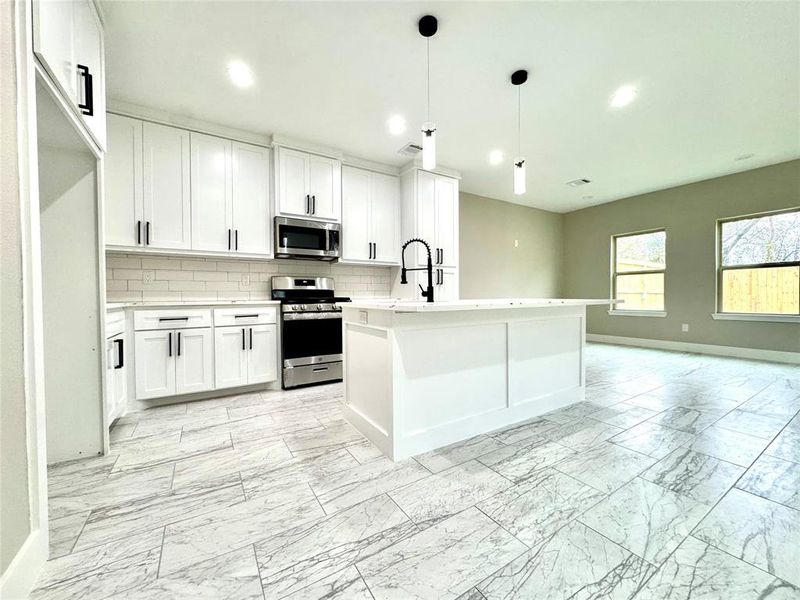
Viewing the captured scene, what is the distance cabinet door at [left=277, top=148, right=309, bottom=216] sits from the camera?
11.3ft

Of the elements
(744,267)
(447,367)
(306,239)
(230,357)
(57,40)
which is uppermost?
(57,40)

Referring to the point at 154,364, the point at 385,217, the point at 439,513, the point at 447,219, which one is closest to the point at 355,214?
the point at 385,217

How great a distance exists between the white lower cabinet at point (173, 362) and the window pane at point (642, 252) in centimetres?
695

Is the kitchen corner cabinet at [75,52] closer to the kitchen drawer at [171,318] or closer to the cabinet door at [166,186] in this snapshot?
the cabinet door at [166,186]

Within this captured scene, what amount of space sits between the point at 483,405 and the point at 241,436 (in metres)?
1.74

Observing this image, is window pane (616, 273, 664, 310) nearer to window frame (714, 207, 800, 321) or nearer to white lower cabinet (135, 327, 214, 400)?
window frame (714, 207, 800, 321)

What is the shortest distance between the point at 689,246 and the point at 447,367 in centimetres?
557

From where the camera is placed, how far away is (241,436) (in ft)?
7.30

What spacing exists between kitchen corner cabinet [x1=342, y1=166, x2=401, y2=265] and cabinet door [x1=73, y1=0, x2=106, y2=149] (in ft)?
7.49

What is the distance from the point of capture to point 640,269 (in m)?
5.77

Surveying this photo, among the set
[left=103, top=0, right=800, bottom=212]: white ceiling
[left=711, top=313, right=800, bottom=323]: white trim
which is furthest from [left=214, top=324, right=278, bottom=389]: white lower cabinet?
[left=711, top=313, right=800, bottom=323]: white trim

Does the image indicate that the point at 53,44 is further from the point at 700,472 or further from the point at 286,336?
the point at 700,472

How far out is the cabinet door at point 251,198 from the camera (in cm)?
331

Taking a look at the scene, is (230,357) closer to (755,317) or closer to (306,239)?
(306,239)
